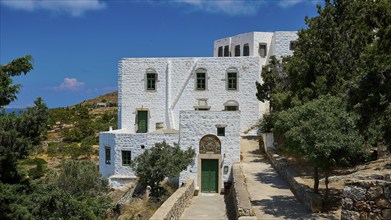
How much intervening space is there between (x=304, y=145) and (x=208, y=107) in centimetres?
1761

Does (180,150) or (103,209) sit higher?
(180,150)

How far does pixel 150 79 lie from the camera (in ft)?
98.1

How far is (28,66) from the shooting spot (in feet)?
43.0

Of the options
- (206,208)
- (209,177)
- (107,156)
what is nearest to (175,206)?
(206,208)

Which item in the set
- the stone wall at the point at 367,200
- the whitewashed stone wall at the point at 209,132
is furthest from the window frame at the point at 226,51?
the stone wall at the point at 367,200

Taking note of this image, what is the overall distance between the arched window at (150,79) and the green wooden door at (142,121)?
194cm

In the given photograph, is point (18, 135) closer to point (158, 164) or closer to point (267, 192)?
point (158, 164)

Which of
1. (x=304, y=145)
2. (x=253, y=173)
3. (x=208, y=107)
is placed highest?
(x=208, y=107)

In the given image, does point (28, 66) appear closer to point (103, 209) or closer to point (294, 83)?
point (103, 209)

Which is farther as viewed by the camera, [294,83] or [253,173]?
[294,83]

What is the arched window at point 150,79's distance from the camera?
1173 inches

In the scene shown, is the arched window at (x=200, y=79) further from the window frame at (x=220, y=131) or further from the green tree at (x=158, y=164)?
the green tree at (x=158, y=164)

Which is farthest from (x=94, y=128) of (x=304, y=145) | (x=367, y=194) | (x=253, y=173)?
(x=367, y=194)

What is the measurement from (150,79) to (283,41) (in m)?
12.8
